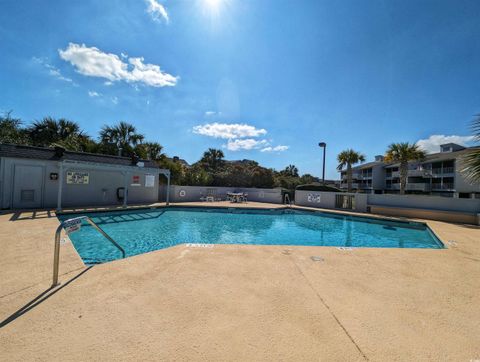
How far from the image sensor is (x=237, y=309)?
2.31 meters

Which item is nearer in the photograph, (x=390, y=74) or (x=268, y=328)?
(x=268, y=328)

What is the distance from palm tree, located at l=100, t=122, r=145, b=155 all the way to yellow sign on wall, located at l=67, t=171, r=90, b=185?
870 cm

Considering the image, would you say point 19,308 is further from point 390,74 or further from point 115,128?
point 115,128

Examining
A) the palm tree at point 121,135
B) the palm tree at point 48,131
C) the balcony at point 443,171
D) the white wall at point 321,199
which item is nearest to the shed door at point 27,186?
the palm tree at point 121,135

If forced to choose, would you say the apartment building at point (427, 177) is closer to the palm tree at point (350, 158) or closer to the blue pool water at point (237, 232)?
the palm tree at point (350, 158)

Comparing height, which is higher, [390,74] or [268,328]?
[390,74]

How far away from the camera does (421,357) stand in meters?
1.69

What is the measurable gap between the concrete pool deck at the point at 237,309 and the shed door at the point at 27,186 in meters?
8.50

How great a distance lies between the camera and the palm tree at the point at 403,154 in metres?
17.3

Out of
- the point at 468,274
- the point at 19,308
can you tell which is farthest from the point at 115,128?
the point at 468,274

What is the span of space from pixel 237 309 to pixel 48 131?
24866 millimetres

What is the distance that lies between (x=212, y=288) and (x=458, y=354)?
255 centimetres

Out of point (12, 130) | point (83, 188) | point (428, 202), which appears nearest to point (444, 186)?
point (428, 202)

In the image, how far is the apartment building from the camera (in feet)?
72.7
